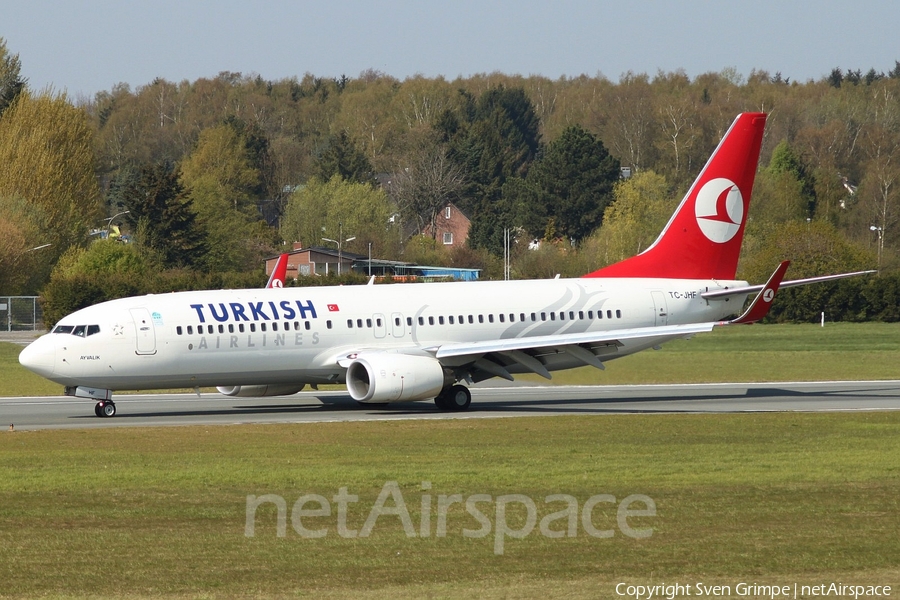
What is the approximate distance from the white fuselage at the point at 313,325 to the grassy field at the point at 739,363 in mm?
4588

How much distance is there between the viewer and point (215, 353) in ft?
105

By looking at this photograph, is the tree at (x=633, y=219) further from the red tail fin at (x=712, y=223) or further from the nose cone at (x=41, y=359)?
the nose cone at (x=41, y=359)

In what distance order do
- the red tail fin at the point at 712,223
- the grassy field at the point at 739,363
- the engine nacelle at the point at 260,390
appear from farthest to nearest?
the grassy field at the point at 739,363, the red tail fin at the point at 712,223, the engine nacelle at the point at 260,390

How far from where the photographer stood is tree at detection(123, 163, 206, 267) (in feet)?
342

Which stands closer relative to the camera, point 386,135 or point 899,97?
point 899,97

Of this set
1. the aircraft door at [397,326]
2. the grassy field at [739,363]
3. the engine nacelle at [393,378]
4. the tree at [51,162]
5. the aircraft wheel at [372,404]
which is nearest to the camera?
the engine nacelle at [393,378]

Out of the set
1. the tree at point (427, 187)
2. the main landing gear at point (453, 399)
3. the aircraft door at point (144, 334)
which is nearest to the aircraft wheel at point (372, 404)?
the main landing gear at point (453, 399)

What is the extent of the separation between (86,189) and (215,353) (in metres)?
80.7

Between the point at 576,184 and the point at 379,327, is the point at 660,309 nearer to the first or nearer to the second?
the point at 379,327

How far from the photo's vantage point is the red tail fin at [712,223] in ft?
126

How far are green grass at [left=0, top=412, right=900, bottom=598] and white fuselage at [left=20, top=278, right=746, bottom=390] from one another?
373 centimetres

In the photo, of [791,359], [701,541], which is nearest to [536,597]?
[701,541]

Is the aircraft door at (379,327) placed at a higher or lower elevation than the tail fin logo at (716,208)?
lower

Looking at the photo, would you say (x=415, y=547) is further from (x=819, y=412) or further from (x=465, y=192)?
(x=465, y=192)
